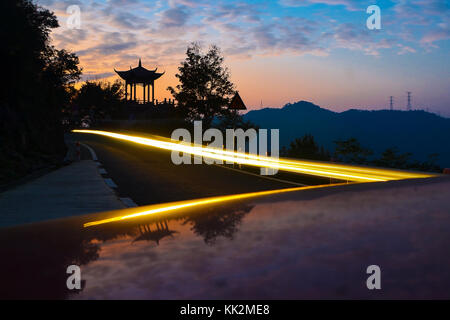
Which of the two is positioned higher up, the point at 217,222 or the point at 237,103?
the point at 237,103

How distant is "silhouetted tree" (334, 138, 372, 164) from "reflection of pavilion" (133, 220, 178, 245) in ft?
104

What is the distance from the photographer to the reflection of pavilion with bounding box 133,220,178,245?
168 cm

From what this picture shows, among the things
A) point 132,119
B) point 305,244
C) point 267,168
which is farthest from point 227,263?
point 132,119

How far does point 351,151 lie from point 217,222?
3316 cm

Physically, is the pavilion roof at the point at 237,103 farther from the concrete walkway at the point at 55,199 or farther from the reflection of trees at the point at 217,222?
the reflection of trees at the point at 217,222

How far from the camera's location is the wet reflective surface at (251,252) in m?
1.13

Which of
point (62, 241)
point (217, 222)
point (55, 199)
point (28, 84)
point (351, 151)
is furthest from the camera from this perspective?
point (351, 151)

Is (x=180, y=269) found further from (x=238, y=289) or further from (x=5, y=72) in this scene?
(x=5, y=72)

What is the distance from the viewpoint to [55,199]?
11805 mm

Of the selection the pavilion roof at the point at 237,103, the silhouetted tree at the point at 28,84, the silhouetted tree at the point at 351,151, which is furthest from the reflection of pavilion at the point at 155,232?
the silhouetted tree at the point at 351,151

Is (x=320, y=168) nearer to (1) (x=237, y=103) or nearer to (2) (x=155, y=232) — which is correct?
(1) (x=237, y=103)

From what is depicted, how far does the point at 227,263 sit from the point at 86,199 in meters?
11.0

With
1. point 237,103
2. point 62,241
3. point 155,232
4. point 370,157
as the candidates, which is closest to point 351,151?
point 370,157
